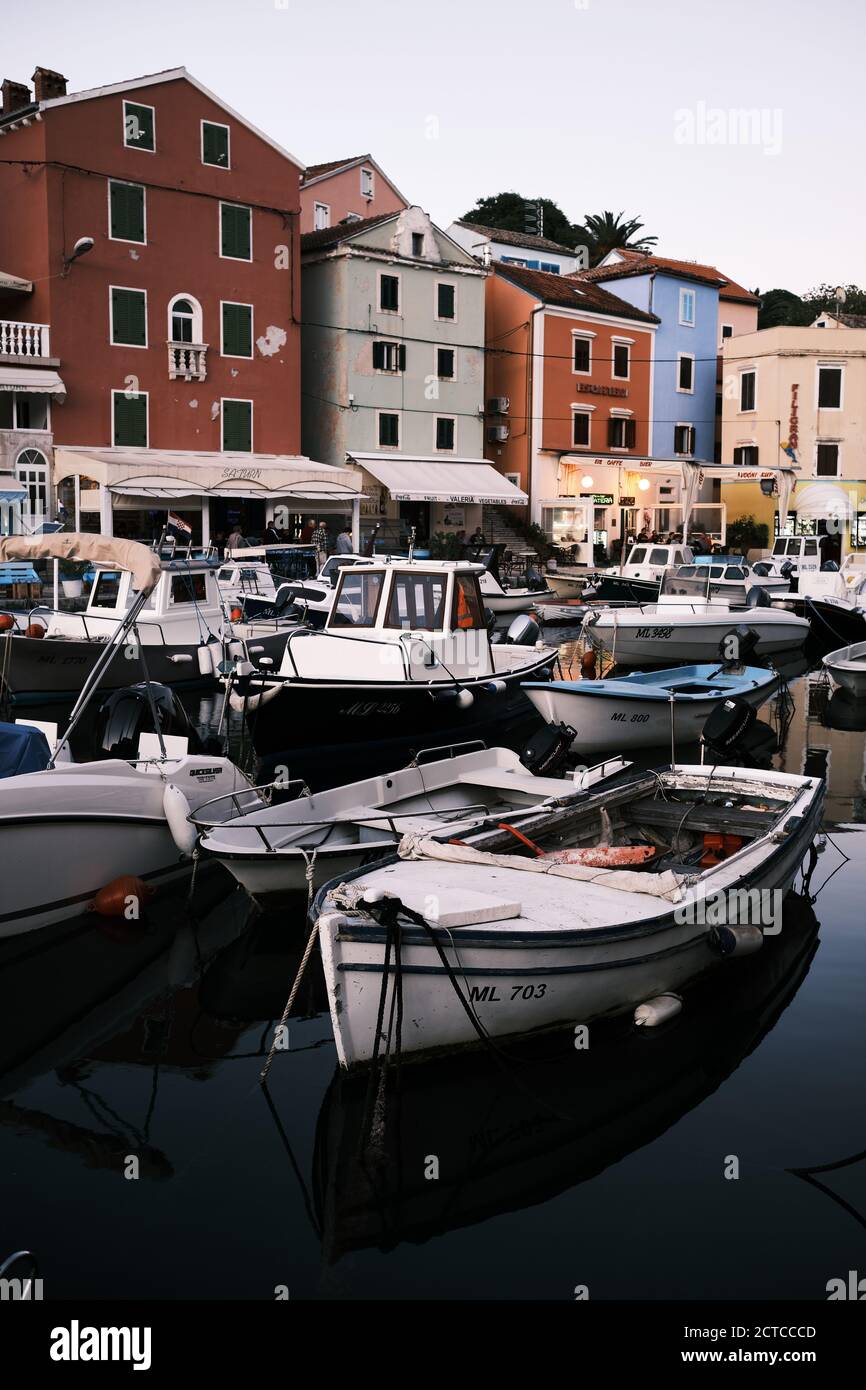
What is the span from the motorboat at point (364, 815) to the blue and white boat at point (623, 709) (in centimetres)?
383

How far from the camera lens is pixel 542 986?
6.76 m

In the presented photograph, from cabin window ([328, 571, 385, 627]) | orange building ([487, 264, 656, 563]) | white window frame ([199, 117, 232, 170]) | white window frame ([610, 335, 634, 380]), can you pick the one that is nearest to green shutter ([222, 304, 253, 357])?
white window frame ([199, 117, 232, 170])

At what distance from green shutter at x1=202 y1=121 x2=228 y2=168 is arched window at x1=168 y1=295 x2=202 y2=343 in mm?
3849

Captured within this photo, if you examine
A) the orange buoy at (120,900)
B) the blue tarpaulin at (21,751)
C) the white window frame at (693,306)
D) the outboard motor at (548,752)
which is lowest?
the orange buoy at (120,900)

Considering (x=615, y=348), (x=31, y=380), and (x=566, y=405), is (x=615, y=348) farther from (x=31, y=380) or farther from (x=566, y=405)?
(x=31, y=380)

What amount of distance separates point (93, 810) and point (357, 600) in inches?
256

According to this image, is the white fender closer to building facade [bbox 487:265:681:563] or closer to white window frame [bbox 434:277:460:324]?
white window frame [bbox 434:277:460:324]

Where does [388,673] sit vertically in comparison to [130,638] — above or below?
below

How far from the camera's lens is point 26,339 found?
1193 inches

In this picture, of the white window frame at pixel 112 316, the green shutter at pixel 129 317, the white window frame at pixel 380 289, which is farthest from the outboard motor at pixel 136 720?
the white window frame at pixel 380 289

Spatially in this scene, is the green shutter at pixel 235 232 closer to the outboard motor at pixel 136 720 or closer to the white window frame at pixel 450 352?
the white window frame at pixel 450 352

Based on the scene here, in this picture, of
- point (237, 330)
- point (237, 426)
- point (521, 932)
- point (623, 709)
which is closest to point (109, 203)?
point (237, 330)

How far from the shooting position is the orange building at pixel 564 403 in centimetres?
4347

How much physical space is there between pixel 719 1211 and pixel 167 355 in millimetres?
30995
